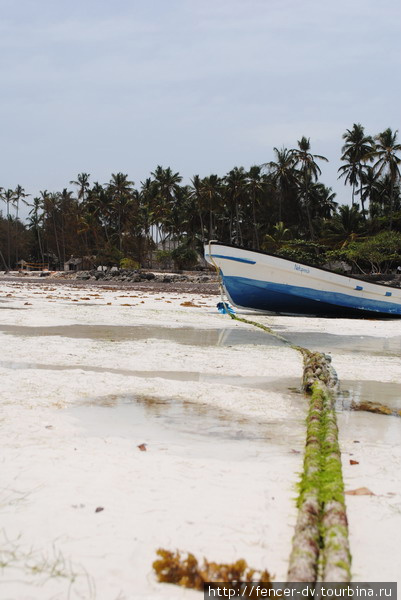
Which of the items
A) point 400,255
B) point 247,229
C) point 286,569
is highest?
point 247,229

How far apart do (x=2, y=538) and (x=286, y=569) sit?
4.02 feet

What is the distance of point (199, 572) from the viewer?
6.80 feet

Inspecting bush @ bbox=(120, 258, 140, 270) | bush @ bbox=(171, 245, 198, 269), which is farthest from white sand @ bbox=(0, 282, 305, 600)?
bush @ bbox=(120, 258, 140, 270)

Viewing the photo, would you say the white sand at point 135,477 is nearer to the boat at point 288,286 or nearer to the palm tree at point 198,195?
the boat at point 288,286

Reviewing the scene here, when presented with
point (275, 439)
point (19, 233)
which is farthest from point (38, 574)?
point (19, 233)

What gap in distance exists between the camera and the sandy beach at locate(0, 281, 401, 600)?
2180mm

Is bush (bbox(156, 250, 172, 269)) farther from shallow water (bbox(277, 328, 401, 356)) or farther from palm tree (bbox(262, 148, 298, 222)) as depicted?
shallow water (bbox(277, 328, 401, 356))

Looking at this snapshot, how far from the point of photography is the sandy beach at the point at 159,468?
2180 millimetres

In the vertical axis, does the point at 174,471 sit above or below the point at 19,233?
below

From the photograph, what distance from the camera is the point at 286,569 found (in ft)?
6.97

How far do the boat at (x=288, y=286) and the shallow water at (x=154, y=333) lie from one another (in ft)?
14.5

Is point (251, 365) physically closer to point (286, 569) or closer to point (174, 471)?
point (174, 471)

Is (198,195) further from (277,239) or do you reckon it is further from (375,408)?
(375,408)

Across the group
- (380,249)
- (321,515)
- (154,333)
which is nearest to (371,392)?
(321,515)
